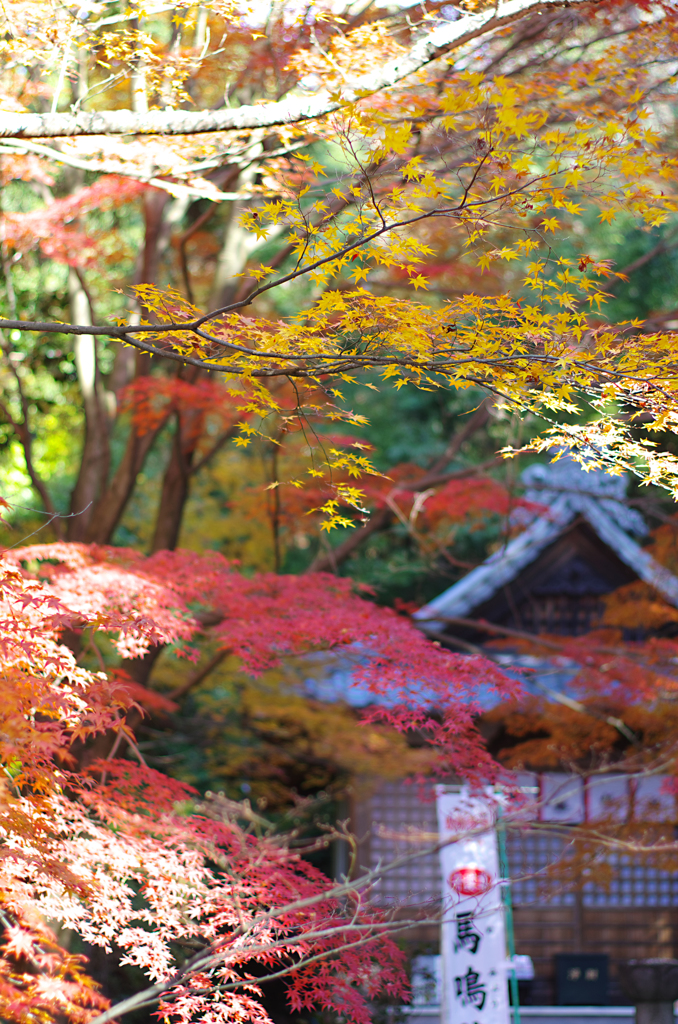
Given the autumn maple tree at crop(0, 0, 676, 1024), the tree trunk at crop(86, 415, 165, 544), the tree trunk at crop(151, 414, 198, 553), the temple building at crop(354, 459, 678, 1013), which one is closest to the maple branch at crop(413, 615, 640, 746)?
the autumn maple tree at crop(0, 0, 676, 1024)

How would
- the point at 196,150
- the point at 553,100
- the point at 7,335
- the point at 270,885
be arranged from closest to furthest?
the point at 270,885, the point at 196,150, the point at 553,100, the point at 7,335

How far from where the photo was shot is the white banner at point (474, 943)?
6.06 meters

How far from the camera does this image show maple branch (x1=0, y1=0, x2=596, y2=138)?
3596 mm

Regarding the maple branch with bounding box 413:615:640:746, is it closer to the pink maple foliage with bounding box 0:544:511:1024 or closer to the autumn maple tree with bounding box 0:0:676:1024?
the autumn maple tree with bounding box 0:0:676:1024

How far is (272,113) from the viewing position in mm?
3855

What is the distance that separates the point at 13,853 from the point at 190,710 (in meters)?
8.14

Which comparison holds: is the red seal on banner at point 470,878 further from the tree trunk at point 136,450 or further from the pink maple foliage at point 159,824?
the tree trunk at point 136,450

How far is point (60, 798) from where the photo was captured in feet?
11.6

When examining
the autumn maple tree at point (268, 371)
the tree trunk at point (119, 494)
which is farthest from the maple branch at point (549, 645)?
the tree trunk at point (119, 494)

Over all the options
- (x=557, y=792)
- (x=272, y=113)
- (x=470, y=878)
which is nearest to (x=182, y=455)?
(x=272, y=113)

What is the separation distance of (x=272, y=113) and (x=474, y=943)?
220 inches

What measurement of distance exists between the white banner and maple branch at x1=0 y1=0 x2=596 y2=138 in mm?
4289

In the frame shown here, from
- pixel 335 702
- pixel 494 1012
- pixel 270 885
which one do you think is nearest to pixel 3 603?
pixel 270 885

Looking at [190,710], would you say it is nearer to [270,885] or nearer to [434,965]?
[434,965]
